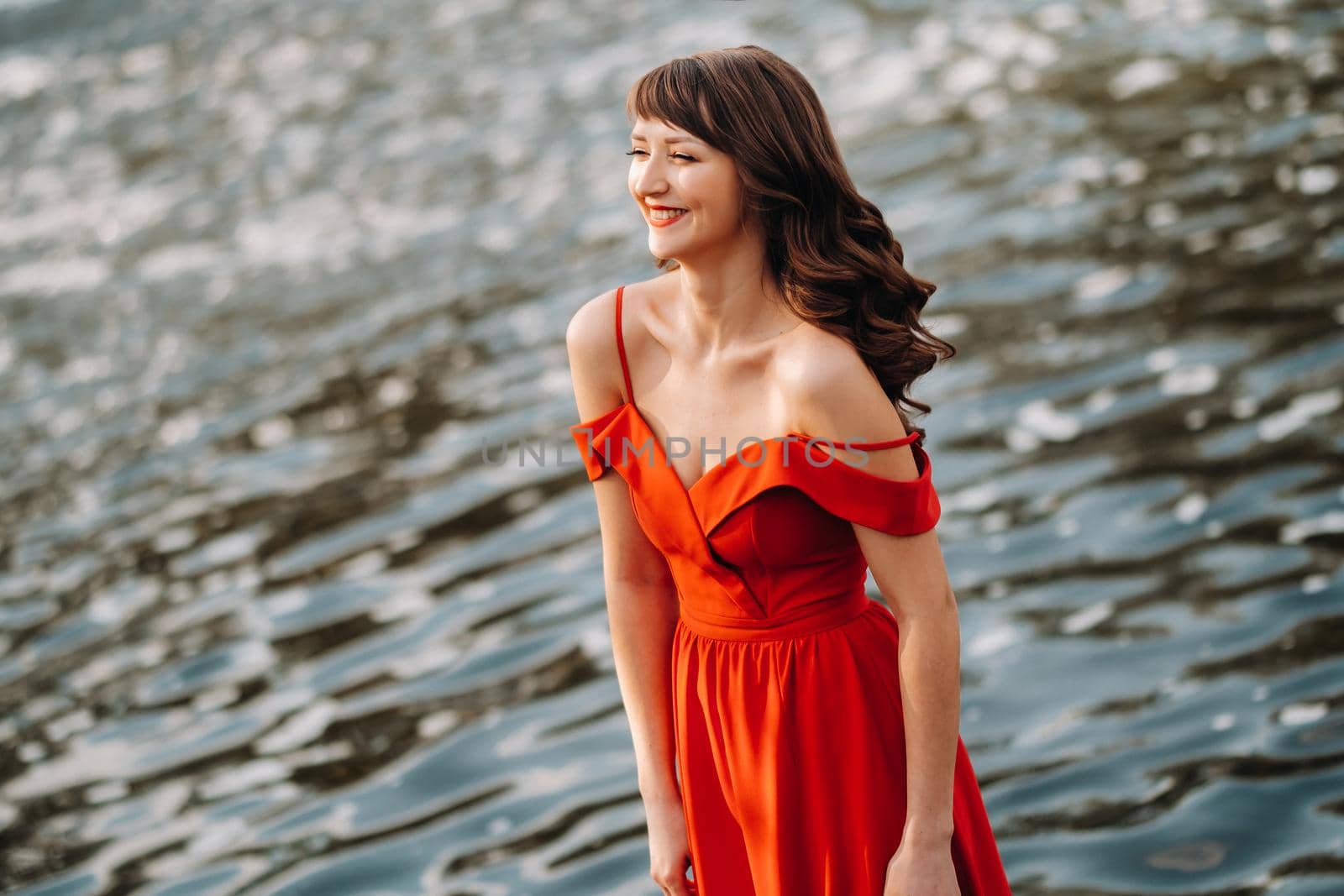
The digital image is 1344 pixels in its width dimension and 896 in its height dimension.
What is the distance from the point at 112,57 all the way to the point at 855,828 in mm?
14404

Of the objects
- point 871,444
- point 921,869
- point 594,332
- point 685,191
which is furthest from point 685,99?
point 921,869

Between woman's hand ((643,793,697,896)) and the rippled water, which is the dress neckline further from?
the rippled water

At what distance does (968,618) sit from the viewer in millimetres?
5078

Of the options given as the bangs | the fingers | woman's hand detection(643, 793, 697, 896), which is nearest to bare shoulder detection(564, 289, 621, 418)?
the bangs

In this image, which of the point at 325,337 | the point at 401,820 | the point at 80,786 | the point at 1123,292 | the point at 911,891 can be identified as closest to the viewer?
the point at 911,891

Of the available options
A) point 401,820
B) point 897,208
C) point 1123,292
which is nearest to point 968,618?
point 401,820

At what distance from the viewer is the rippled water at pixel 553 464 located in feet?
14.6

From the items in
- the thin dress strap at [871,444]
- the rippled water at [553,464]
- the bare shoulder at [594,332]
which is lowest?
the rippled water at [553,464]

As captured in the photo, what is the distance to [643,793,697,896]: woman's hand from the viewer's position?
2.66 meters

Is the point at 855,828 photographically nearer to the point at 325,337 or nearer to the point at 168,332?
the point at 325,337

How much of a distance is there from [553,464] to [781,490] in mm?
4497

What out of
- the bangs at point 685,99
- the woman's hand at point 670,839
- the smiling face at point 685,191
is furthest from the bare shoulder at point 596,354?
the woman's hand at point 670,839

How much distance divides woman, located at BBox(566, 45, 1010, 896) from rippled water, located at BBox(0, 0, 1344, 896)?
164 cm

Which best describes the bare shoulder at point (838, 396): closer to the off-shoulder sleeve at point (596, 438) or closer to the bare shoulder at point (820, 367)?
the bare shoulder at point (820, 367)
